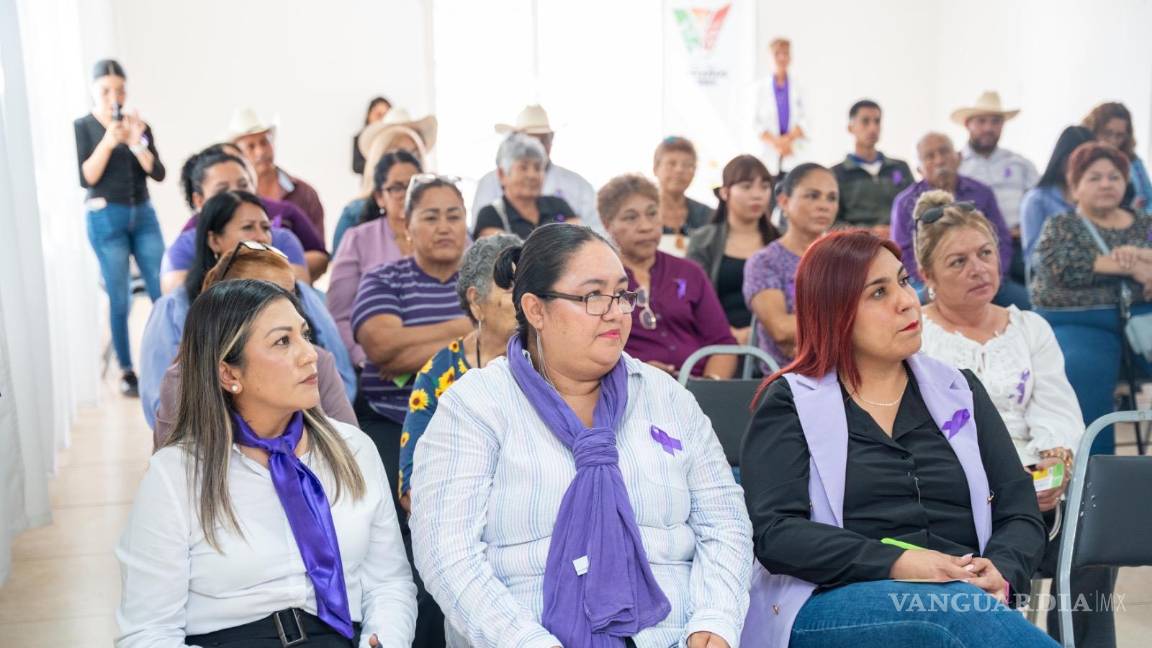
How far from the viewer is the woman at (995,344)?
282 centimetres

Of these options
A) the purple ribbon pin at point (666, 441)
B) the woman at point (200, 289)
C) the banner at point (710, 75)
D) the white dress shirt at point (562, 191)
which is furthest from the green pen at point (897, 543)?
the banner at point (710, 75)

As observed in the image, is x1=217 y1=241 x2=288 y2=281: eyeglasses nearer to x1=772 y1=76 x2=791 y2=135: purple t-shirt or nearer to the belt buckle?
the belt buckle

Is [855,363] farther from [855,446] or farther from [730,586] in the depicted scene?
[730,586]

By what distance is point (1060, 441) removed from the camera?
2.79 meters

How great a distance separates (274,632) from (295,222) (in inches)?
130

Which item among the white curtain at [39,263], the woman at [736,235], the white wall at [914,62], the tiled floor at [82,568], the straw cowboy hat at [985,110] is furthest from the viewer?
the white wall at [914,62]

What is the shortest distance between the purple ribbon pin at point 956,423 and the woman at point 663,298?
1672 mm

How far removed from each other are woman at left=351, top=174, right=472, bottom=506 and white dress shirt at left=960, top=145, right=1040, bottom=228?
11.9ft

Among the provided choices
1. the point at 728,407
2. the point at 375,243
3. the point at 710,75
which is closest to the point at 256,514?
the point at 728,407

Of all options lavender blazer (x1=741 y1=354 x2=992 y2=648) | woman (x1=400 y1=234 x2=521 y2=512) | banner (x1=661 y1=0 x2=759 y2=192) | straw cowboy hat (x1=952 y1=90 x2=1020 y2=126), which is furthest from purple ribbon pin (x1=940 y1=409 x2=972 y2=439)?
banner (x1=661 y1=0 x2=759 y2=192)

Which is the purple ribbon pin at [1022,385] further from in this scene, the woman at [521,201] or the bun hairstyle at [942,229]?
the woman at [521,201]

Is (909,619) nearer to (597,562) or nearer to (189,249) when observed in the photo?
(597,562)

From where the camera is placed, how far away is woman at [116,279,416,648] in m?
1.92

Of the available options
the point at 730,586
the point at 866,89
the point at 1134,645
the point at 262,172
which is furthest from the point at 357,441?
the point at 866,89
